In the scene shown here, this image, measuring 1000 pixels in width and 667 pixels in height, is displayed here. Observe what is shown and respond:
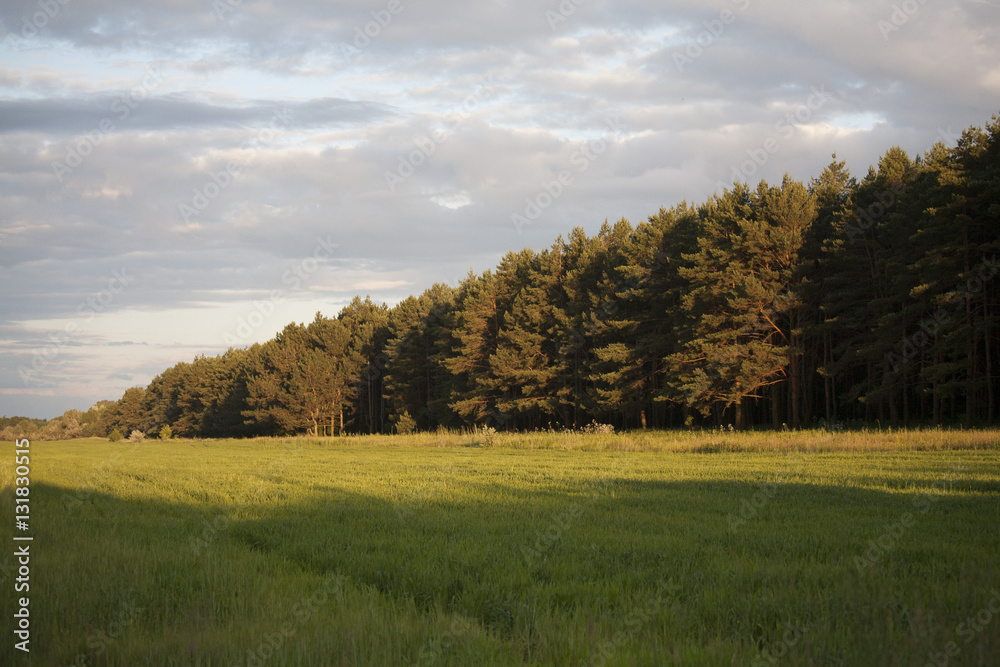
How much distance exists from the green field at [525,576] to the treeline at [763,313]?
23.8 metres

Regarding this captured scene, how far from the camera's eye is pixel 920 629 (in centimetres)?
451

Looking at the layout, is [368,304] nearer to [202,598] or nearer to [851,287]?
[851,287]

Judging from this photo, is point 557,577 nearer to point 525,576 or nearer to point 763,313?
point 525,576

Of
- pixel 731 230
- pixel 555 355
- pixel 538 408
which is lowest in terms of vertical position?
pixel 538 408

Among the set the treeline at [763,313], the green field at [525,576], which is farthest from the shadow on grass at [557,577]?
the treeline at [763,313]

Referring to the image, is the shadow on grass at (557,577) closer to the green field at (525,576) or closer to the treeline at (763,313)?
the green field at (525,576)

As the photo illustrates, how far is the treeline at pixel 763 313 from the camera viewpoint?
31812 mm

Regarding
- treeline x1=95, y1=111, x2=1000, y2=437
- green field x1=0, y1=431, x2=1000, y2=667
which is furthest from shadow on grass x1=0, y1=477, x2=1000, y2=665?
treeline x1=95, y1=111, x2=1000, y2=437

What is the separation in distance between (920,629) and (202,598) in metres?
6.10

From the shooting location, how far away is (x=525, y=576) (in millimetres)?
6324

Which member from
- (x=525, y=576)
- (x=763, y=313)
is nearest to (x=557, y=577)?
(x=525, y=576)

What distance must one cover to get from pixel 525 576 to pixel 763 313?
36.9 m

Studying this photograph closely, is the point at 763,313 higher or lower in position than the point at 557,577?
higher

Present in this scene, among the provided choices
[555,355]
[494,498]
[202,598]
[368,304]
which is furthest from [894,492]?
[368,304]
